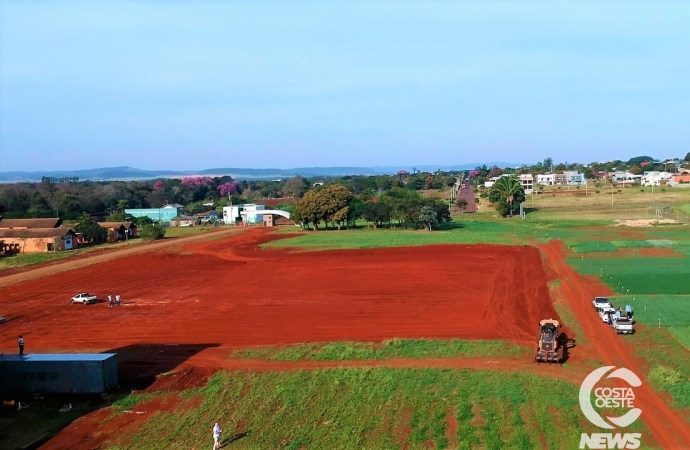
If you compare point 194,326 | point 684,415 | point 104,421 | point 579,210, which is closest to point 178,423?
point 104,421

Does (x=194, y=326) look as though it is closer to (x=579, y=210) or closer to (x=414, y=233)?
(x=414, y=233)

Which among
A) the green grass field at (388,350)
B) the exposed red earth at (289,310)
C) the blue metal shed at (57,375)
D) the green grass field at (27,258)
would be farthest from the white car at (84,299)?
the green grass field at (27,258)

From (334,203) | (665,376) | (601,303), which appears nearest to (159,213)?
(334,203)

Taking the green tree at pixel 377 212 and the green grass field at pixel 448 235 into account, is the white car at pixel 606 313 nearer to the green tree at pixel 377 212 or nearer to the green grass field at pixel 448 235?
the green grass field at pixel 448 235

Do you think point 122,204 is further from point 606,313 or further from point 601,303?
point 606,313

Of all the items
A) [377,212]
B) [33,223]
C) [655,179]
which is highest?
[655,179]

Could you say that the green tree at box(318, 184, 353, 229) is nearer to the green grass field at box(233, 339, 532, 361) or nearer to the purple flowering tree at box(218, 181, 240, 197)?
the green grass field at box(233, 339, 532, 361)

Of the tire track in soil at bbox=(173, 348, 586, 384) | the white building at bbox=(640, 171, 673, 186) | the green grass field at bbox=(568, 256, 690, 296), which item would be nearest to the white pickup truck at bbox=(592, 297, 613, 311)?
the green grass field at bbox=(568, 256, 690, 296)
